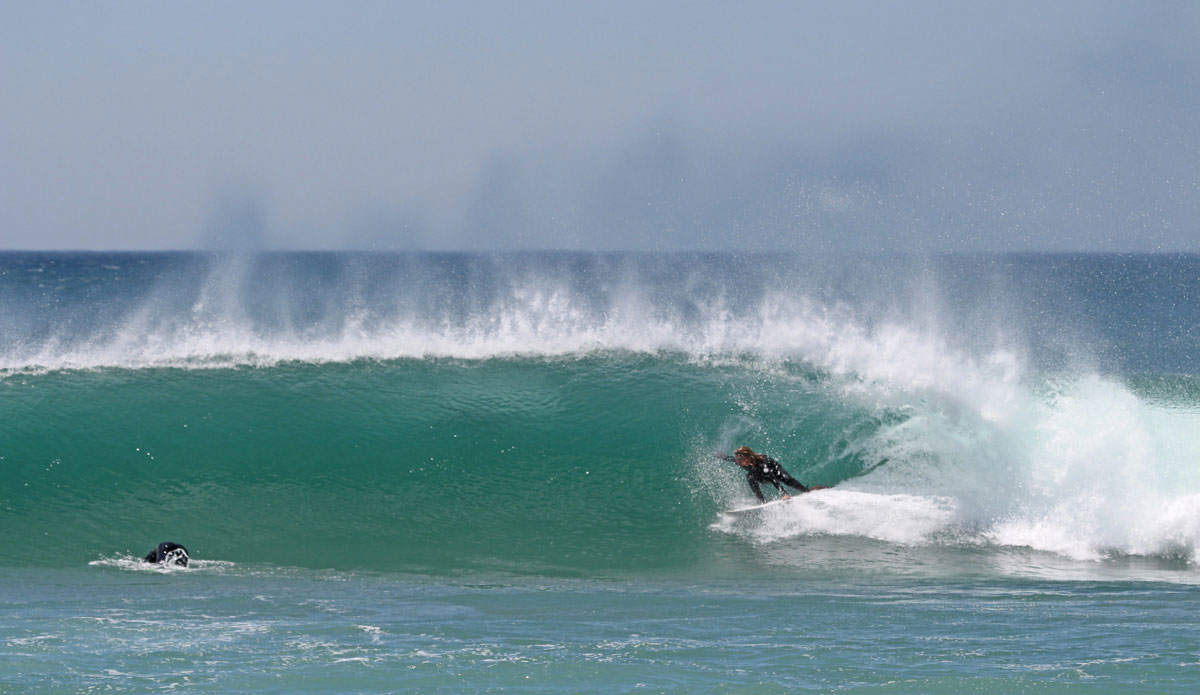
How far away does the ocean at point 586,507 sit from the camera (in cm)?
842

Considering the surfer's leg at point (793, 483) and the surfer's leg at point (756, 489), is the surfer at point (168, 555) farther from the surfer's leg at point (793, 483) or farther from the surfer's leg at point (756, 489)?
the surfer's leg at point (793, 483)

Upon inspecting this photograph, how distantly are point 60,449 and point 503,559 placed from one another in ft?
22.0

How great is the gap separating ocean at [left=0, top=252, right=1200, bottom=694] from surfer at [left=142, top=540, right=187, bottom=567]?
23cm

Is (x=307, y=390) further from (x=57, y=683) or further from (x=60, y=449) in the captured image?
(x=57, y=683)

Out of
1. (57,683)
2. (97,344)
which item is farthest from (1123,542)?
(97,344)

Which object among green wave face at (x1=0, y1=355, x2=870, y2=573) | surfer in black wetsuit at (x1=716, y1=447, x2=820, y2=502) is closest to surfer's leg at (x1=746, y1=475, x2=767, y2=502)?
surfer in black wetsuit at (x1=716, y1=447, x2=820, y2=502)

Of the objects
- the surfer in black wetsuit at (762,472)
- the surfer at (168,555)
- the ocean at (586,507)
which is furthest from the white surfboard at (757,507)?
the surfer at (168,555)

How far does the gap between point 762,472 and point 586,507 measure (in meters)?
2.27

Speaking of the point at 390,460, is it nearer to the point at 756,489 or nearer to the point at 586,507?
the point at 586,507

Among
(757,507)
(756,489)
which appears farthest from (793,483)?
(757,507)

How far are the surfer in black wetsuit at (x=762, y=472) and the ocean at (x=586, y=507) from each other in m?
0.50

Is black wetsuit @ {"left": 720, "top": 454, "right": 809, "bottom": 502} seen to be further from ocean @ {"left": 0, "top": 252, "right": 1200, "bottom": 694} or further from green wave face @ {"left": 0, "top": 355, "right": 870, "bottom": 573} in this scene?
ocean @ {"left": 0, "top": 252, "right": 1200, "bottom": 694}

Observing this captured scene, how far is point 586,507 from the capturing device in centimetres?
1492

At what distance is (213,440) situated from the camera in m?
16.1
